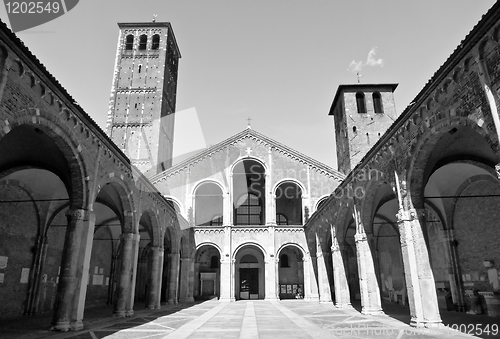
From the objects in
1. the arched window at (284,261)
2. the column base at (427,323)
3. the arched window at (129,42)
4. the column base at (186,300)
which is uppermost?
the arched window at (129,42)

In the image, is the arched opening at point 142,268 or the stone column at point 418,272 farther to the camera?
the arched opening at point 142,268

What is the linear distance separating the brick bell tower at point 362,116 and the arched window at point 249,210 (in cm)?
982

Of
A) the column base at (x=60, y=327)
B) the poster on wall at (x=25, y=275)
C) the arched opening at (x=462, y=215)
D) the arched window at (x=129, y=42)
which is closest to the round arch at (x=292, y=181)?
the arched opening at (x=462, y=215)

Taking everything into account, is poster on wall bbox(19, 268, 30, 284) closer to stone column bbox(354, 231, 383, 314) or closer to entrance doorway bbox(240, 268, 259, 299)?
stone column bbox(354, 231, 383, 314)

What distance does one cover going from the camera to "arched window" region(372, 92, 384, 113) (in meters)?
35.3

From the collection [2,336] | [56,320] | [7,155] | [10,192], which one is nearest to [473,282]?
[56,320]

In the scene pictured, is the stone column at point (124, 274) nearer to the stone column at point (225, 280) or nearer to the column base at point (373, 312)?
the column base at point (373, 312)

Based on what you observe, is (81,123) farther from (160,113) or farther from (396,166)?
(160,113)

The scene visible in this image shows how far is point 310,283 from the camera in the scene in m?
25.4

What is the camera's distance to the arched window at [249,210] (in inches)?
1259

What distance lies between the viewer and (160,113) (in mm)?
37531

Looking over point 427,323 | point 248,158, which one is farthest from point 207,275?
point 427,323

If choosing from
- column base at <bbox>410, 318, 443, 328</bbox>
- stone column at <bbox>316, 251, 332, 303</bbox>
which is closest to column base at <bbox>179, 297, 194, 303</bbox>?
stone column at <bbox>316, 251, 332, 303</bbox>

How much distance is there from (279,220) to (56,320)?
2375 cm
